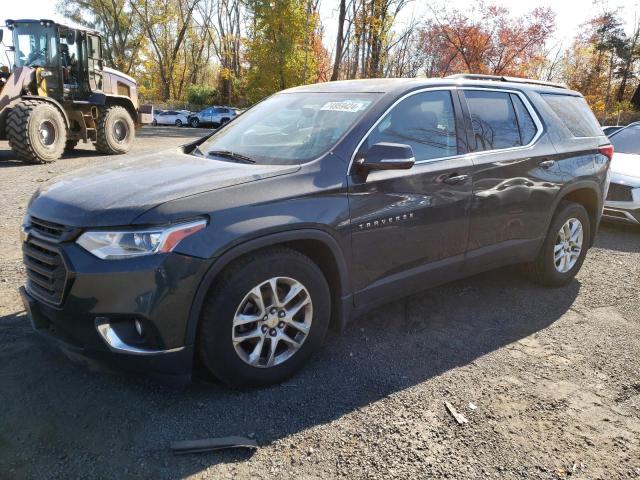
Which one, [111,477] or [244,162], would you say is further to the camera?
[244,162]

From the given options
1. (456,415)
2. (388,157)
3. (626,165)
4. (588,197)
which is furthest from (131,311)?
(626,165)

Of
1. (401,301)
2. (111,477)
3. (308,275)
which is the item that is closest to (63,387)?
(111,477)

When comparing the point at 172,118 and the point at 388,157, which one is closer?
the point at 388,157

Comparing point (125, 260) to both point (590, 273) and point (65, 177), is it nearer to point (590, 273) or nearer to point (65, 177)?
point (65, 177)

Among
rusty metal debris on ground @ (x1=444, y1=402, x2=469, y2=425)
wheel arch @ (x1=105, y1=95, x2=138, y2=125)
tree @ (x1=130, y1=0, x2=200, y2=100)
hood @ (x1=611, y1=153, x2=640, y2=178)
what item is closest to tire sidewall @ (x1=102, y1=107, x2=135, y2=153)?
wheel arch @ (x1=105, y1=95, x2=138, y2=125)

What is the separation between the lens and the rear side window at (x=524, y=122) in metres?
4.10

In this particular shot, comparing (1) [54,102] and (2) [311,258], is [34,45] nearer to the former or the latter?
(1) [54,102]

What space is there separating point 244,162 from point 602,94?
136 feet

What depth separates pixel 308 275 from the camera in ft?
9.35

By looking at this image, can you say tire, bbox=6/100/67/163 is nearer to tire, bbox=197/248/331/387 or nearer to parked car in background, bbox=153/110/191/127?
tire, bbox=197/248/331/387

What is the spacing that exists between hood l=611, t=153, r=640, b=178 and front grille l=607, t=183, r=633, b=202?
23 cm

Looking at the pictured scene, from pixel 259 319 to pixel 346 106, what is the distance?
157 centimetres

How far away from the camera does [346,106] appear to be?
3.35 meters

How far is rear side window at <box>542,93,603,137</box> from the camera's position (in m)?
4.47
